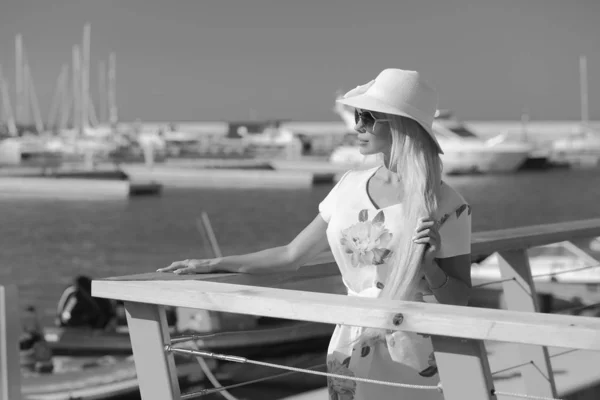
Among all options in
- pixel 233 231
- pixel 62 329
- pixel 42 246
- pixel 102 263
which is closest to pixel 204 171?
pixel 233 231

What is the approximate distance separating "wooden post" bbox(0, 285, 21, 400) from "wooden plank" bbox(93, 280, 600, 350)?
151 cm

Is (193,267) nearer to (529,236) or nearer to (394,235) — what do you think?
(394,235)

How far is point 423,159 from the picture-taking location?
2.45 meters

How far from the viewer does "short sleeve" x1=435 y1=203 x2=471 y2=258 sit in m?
2.45

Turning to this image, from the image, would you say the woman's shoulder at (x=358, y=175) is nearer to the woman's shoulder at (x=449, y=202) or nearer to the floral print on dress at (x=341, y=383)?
the woman's shoulder at (x=449, y=202)

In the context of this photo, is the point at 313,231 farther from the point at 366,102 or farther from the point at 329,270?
the point at 366,102

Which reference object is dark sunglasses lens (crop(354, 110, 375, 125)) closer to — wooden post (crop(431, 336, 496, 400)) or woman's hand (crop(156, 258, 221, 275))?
woman's hand (crop(156, 258, 221, 275))

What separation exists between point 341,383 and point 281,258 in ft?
1.36

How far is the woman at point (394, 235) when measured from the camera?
2.42 metres

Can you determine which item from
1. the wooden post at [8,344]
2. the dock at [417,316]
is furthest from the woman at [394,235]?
the wooden post at [8,344]

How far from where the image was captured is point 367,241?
2.52 meters

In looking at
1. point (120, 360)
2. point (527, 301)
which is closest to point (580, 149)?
point (120, 360)

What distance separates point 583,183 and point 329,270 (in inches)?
3011

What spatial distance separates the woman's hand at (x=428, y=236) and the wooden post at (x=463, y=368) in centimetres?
57
